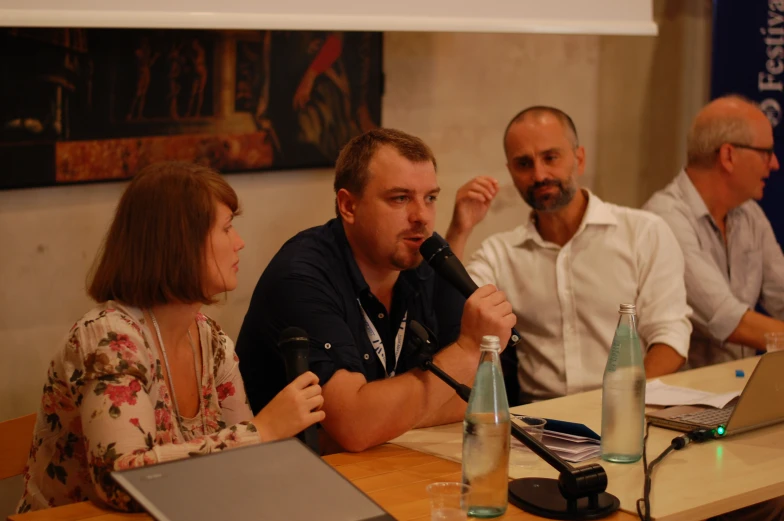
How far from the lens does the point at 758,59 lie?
396 cm

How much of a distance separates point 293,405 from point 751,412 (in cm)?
98

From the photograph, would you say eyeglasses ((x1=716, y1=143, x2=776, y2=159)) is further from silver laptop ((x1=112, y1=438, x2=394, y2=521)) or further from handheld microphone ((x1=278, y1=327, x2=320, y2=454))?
silver laptop ((x1=112, y1=438, x2=394, y2=521))

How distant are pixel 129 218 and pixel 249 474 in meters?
0.67

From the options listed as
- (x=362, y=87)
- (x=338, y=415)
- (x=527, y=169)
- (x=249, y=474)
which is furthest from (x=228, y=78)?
(x=249, y=474)

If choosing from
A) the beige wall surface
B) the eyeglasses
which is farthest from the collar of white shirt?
the beige wall surface

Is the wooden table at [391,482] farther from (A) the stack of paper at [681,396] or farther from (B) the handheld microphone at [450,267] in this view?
(A) the stack of paper at [681,396]

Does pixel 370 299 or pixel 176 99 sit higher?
pixel 176 99

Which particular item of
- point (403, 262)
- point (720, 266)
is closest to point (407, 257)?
point (403, 262)

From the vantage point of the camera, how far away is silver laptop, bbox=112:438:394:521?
1261 millimetres

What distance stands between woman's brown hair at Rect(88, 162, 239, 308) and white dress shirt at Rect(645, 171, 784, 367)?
1.91 metres

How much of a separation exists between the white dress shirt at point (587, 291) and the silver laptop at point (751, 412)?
786 mm

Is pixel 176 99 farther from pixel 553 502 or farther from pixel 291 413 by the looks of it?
pixel 553 502

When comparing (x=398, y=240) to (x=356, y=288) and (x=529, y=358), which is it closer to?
(x=356, y=288)

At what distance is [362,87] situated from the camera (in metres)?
3.45
